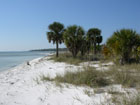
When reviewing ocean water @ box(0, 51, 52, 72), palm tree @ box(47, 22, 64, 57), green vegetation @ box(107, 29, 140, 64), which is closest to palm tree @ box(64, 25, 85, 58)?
palm tree @ box(47, 22, 64, 57)

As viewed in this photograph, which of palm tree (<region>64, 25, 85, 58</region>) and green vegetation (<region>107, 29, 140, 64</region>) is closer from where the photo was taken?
green vegetation (<region>107, 29, 140, 64</region>)

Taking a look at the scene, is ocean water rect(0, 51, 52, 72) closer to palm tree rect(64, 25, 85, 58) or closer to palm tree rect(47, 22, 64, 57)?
palm tree rect(47, 22, 64, 57)

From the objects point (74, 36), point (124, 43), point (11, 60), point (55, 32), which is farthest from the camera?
point (11, 60)

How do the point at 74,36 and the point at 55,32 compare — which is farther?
the point at 55,32

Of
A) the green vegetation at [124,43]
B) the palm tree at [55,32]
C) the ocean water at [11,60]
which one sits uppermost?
the palm tree at [55,32]

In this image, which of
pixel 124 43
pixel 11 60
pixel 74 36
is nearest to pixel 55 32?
pixel 74 36

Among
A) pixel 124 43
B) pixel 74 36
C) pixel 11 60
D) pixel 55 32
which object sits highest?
pixel 55 32

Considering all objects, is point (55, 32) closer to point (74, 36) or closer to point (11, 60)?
point (74, 36)

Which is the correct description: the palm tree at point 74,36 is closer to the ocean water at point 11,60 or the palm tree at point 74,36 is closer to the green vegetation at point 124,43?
the green vegetation at point 124,43

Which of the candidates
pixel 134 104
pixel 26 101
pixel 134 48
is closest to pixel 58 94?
pixel 26 101

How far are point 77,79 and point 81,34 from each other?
1424 centimetres

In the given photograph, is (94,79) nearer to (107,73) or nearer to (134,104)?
(107,73)

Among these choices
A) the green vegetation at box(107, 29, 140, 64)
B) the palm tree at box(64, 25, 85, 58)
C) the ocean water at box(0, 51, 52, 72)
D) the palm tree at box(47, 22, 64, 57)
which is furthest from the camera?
the palm tree at box(47, 22, 64, 57)

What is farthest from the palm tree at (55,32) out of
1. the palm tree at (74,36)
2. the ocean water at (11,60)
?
the ocean water at (11,60)
